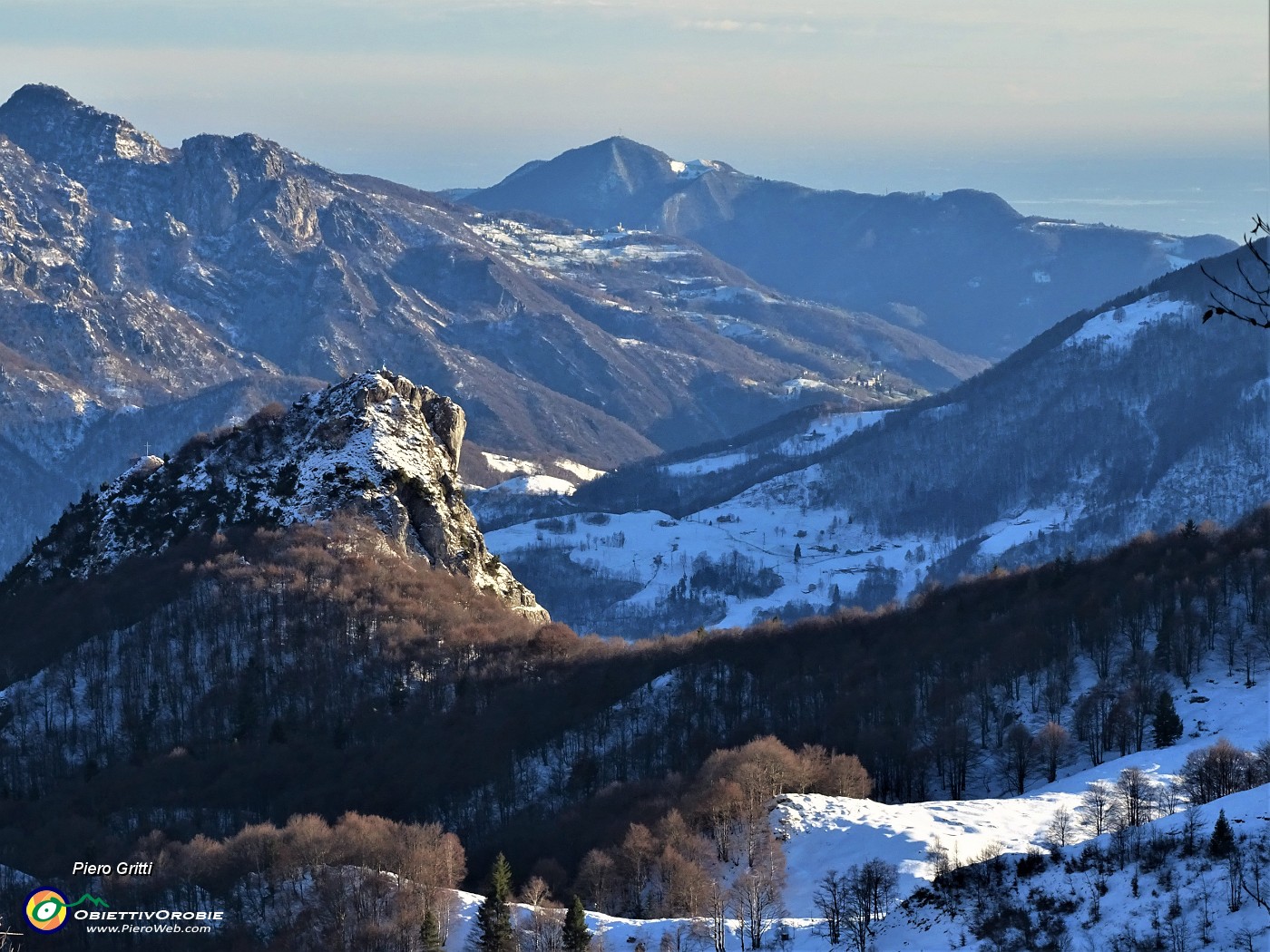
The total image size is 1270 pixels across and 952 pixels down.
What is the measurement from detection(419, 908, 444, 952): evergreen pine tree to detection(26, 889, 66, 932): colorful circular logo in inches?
1272

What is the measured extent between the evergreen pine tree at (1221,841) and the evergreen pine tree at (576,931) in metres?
38.3

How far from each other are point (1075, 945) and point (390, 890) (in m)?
48.9

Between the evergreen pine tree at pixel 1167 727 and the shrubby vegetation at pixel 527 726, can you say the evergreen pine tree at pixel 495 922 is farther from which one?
the evergreen pine tree at pixel 1167 727

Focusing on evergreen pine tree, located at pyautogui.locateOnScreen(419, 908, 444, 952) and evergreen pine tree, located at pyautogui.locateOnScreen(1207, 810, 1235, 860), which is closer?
evergreen pine tree, located at pyautogui.locateOnScreen(1207, 810, 1235, 860)

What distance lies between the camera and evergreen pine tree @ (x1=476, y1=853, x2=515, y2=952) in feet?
375

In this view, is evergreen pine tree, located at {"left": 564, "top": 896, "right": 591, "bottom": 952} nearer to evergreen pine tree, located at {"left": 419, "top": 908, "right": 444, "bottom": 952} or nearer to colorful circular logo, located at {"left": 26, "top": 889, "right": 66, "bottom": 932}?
evergreen pine tree, located at {"left": 419, "top": 908, "right": 444, "bottom": 952}

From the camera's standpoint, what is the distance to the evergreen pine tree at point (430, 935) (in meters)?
115

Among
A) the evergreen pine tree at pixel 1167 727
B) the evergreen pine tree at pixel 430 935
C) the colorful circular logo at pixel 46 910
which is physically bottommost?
the evergreen pine tree at pixel 430 935

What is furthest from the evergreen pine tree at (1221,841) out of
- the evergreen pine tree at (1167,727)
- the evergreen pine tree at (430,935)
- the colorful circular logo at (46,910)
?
the colorful circular logo at (46,910)

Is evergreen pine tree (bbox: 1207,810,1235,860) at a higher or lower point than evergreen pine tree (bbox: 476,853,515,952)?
higher

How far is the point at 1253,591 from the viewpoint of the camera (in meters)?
192

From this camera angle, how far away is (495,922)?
115m

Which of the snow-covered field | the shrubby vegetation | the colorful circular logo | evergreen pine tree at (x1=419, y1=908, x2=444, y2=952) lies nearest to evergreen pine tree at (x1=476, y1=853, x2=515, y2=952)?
evergreen pine tree at (x1=419, y1=908, x2=444, y2=952)

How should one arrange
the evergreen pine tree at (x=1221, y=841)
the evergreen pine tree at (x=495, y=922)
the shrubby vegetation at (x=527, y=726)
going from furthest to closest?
1. the shrubby vegetation at (x=527, y=726)
2. the evergreen pine tree at (x=495, y=922)
3. the evergreen pine tree at (x=1221, y=841)
